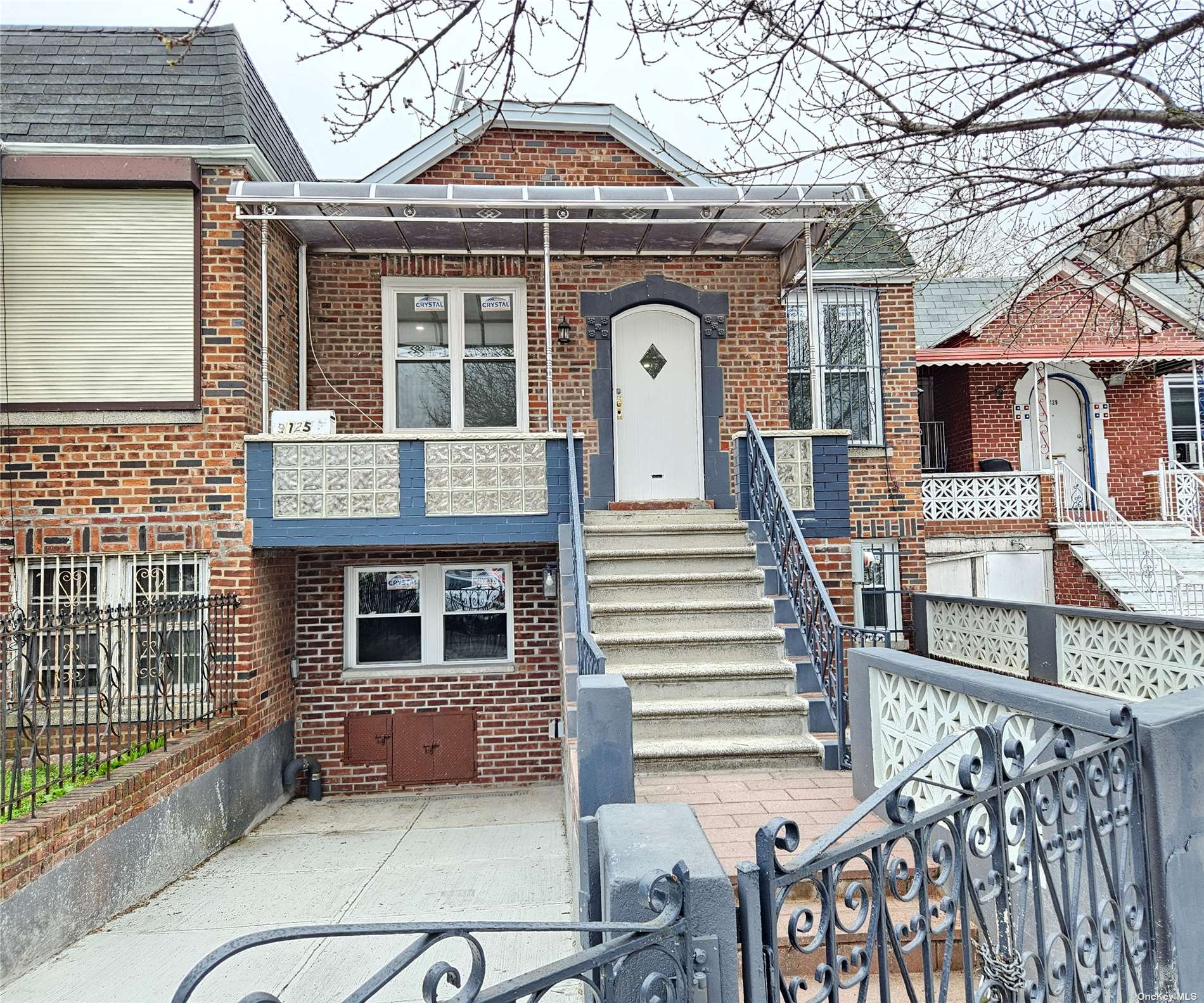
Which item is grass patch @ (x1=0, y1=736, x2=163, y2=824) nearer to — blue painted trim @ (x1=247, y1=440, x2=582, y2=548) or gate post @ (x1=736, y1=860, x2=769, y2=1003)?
blue painted trim @ (x1=247, y1=440, x2=582, y2=548)

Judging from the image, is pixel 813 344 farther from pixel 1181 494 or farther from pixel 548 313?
pixel 1181 494

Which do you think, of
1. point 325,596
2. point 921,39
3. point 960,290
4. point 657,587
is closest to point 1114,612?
point 657,587

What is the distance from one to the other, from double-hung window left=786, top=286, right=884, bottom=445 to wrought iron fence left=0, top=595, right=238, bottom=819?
7.47 meters

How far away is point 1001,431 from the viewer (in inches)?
579

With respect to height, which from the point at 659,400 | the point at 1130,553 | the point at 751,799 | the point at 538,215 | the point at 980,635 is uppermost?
the point at 538,215

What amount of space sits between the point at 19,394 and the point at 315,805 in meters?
5.15

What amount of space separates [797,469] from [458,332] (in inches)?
170

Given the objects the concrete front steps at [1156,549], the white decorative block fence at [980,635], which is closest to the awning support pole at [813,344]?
the white decorative block fence at [980,635]

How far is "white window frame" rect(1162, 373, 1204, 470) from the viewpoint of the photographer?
15.4 meters

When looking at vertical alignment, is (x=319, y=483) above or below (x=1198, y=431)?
below

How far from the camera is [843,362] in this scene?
36.4 ft

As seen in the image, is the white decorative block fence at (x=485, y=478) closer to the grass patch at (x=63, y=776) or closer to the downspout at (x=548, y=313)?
the downspout at (x=548, y=313)

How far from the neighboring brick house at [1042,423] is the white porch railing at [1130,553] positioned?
0.13 m

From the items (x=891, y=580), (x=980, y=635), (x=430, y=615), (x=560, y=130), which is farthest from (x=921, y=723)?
(x=560, y=130)
